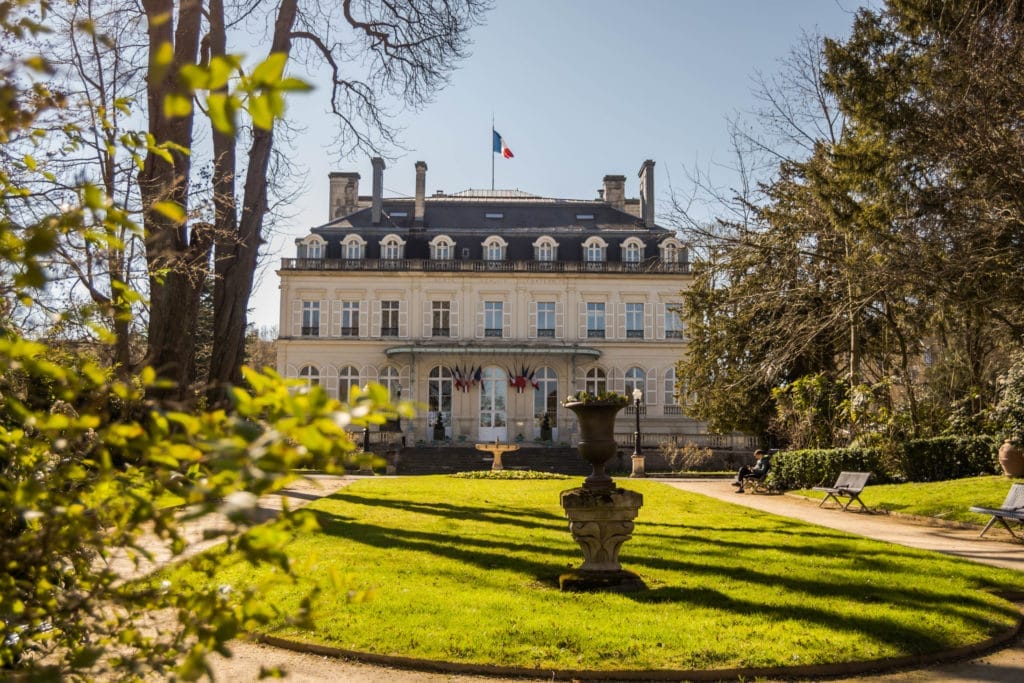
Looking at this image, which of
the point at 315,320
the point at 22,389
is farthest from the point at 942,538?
the point at 315,320

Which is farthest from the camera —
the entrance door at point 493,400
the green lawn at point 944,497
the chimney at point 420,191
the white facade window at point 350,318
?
the chimney at point 420,191

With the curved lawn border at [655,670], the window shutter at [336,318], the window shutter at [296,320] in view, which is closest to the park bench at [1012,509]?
the curved lawn border at [655,670]

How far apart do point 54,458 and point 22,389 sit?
338cm

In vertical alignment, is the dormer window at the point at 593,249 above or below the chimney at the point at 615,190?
below

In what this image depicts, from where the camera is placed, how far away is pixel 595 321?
127ft

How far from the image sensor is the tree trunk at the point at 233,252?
10.9 m

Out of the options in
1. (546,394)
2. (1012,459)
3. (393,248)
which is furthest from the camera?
(393,248)

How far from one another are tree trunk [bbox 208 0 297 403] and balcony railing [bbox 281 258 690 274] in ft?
87.8

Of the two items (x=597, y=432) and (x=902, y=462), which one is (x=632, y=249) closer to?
(x=902, y=462)

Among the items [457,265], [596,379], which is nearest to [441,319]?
[457,265]

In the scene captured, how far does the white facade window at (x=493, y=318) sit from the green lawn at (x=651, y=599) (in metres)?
27.6

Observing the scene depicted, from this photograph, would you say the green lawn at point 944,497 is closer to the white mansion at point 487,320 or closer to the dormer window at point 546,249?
the white mansion at point 487,320

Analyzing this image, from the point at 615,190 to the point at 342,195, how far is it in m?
13.5

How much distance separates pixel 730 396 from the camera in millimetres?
26453
